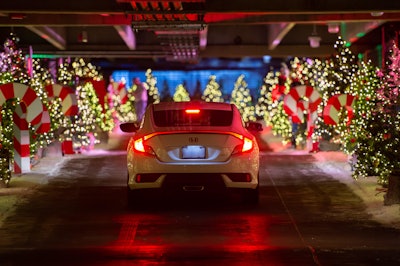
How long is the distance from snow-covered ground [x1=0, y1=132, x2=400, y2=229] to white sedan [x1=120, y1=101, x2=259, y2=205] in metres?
1.80

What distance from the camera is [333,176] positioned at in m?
19.7

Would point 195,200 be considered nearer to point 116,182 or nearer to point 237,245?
point 116,182

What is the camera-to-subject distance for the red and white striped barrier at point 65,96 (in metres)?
25.8

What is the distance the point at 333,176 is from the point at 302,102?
8.91 meters

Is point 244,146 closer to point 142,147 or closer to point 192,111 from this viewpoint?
point 192,111

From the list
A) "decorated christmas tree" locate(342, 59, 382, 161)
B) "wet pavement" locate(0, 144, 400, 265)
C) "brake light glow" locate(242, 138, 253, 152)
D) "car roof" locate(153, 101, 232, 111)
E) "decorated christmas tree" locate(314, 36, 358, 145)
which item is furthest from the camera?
"decorated christmas tree" locate(314, 36, 358, 145)

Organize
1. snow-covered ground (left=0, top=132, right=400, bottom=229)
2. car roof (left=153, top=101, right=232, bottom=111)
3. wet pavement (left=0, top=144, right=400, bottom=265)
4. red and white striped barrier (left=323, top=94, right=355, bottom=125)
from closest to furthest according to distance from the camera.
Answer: wet pavement (left=0, top=144, right=400, bottom=265), snow-covered ground (left=0, top=132, right=400, bottom=229), car roof (left=153, top=101, right=232, bottom=111), red and white striped barrier (left=323, top=94, right=355, bottom=125)

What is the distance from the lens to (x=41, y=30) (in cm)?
2794

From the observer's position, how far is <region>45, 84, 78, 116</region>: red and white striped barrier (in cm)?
2581

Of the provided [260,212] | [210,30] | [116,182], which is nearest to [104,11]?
[116,182]

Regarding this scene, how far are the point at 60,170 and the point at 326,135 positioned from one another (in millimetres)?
8809

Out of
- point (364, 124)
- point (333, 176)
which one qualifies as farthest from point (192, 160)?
point (333, 176)

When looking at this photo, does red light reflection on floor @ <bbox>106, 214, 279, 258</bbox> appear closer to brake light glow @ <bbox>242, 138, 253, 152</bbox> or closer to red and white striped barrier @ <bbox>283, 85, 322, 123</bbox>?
brake light glow @ <bbox>242, 138, 253, 152</bbox>

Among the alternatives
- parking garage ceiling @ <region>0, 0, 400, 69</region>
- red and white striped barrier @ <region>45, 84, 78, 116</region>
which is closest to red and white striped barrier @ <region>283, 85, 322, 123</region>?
parking garage ceiling @ <region>0, 0, 400, 69</region>
